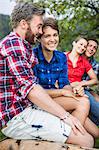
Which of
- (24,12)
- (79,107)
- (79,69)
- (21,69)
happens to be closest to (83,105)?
(79,107)

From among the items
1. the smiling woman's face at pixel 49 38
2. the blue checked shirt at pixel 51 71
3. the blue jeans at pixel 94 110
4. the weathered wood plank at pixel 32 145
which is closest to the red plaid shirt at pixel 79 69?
the blue jeans at pixel 94 110

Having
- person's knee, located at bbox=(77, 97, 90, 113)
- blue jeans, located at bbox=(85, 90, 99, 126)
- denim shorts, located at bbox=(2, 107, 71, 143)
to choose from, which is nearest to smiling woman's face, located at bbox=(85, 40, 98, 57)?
blue jeans, located at bbox=(85, 90, 99, 126)

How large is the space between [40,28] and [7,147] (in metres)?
1.02

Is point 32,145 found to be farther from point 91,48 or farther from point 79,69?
point 91,48

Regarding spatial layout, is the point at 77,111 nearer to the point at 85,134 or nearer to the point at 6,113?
the point at 85,134

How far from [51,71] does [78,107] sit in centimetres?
45

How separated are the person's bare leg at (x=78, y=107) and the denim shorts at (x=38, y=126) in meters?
0.24

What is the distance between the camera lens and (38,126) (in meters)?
2.69

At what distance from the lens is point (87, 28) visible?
12.6 meters

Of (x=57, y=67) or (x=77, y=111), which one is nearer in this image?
(x=77, y=111)

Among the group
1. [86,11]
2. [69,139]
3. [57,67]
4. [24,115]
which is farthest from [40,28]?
[86,11]

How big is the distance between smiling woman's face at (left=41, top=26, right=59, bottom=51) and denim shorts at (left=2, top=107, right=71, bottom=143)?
2.19ft

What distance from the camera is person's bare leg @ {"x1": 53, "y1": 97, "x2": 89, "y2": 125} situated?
2.89 metres

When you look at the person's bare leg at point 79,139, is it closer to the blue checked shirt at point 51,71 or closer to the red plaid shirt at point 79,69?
the blue checked shirt at point 51,71
